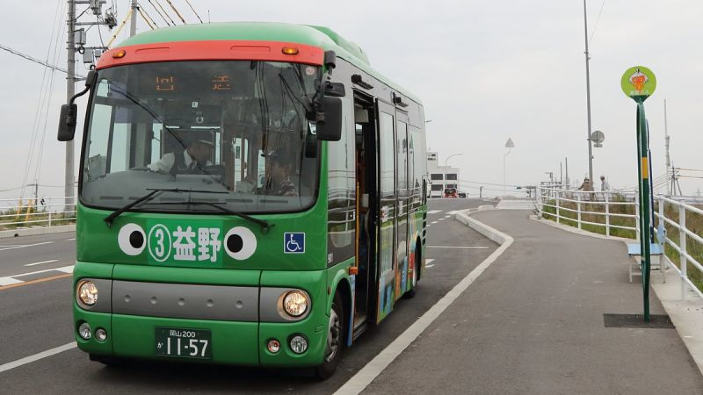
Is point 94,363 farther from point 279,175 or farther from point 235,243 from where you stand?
point 279,175

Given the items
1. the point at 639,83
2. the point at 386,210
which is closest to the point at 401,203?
the point at 386,210

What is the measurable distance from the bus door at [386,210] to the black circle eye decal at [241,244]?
227 centimetres

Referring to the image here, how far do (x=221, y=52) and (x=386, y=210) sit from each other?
2.94m

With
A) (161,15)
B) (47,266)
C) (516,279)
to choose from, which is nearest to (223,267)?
(516,279)

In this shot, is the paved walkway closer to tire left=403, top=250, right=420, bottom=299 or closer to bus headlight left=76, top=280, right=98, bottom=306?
tire left=403, top=250, right=420, bottom=299

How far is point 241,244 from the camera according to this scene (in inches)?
240

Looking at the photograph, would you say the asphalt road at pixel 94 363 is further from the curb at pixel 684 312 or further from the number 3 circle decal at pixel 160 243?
A: the curb at pixel 684 312

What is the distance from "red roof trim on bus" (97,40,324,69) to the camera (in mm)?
6359

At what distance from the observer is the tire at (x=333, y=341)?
257 inches

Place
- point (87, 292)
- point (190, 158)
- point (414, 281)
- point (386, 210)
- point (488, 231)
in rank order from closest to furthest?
point (190, 158) < point (87, 292) < point (386, 210) < point (414, 281) < point (488, 231)

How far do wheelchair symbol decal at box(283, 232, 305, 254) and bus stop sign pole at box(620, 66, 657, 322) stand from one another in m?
4.31

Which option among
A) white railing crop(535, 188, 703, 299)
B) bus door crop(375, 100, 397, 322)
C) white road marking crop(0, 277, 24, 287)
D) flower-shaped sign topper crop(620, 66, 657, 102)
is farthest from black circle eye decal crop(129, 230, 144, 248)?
white railing crop(535, 188, 703, 299)

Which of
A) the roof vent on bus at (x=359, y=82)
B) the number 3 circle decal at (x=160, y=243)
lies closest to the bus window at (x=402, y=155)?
the roof vent on bus at (x=359, y=82)

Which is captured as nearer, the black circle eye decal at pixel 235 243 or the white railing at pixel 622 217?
the black circle eye decal at pixel 235 243
